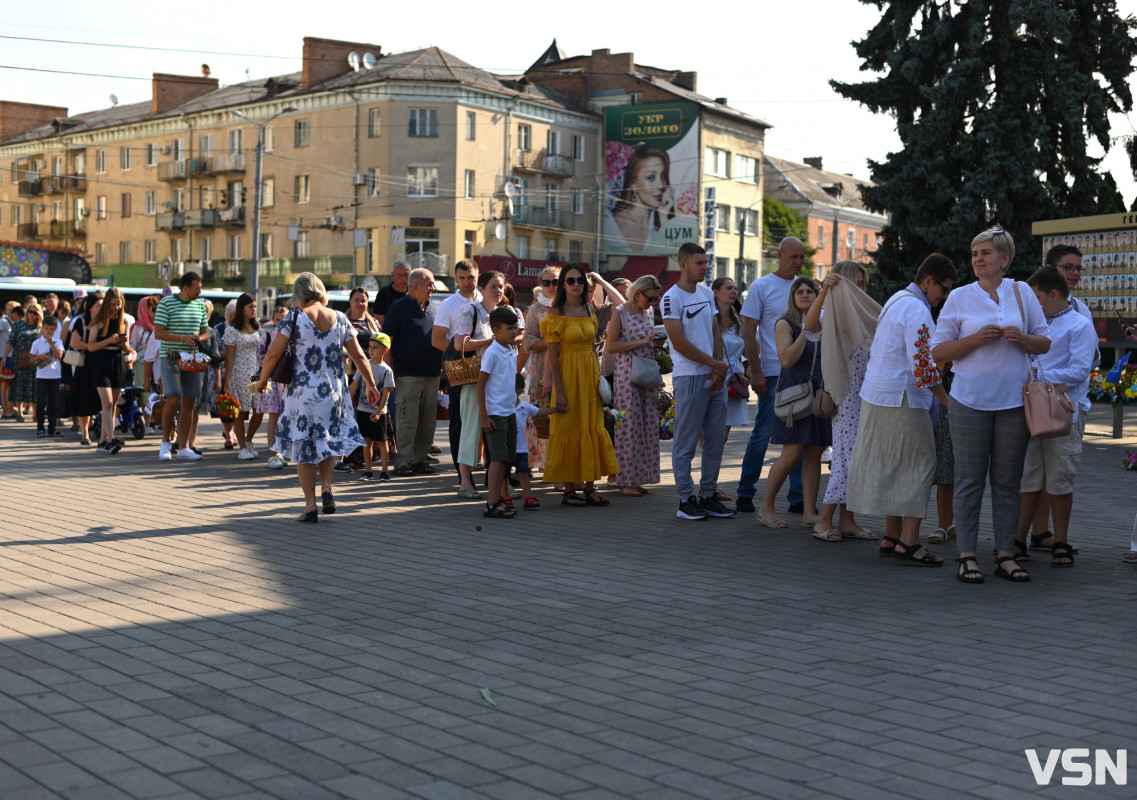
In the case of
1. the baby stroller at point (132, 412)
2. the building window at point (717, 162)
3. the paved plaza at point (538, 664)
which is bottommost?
the paved plaza at point (538, 664)

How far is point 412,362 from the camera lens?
40.8 ft

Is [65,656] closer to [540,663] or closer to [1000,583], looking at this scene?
[540,663]

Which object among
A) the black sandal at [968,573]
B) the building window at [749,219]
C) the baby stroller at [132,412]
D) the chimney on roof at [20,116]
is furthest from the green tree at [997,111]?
the chimney on roof at [20,116]

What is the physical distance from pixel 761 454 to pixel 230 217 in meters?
61.0

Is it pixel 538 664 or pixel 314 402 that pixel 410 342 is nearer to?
pixel 314 402

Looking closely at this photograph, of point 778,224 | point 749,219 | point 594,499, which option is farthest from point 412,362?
point 778,224

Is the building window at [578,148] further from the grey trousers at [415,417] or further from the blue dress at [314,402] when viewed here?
the blue dress at [314,402]

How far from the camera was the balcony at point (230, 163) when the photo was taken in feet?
217

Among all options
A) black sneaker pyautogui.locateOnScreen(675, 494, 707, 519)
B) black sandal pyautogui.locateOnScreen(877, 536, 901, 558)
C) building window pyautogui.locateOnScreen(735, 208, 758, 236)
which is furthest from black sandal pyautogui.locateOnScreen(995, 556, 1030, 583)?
building window pyautogui.locateOnScreen(735, 208, 758, 236)

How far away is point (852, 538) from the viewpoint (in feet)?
29.2

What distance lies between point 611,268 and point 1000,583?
6374 cm

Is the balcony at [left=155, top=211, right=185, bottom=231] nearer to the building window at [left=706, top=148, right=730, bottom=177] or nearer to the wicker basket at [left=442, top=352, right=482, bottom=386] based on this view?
the building window at [left=706, top=148, right=730, bottom=177]

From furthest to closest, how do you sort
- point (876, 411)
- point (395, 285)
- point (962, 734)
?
1. point (395, 285)
2. point (876, 411)
3. point (962, 734)

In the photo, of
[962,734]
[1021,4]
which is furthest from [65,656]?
[1021,4]
